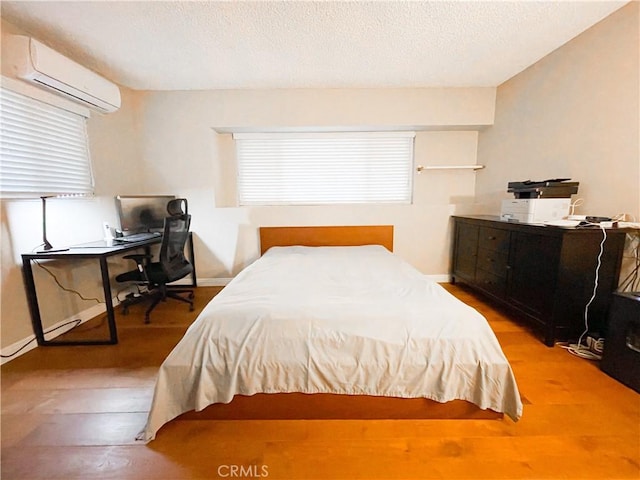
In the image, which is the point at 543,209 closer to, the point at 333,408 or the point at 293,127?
the point at 333,408

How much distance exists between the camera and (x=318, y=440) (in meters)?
1.23

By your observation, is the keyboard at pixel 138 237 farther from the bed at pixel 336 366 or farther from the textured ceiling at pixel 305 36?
the bed at pixel 336 366

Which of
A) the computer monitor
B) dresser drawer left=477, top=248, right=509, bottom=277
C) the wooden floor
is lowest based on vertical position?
the wooden floor

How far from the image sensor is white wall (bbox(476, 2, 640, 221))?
5.87 feet

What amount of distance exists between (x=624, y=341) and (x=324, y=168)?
9.96ft

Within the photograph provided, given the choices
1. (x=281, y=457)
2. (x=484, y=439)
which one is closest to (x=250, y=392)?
(x=281, y=457)

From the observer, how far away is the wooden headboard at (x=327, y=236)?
338 cm

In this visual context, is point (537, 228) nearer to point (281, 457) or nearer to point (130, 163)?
point (281, 457)

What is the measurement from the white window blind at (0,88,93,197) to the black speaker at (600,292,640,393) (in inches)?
164

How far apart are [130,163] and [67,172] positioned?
793 millimetres

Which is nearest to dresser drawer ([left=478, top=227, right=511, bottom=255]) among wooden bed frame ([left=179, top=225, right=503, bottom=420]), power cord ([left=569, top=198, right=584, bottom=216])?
power cord ([left=569, top=198, right=584, bottom=216])

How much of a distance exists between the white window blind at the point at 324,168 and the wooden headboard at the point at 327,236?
0.40m

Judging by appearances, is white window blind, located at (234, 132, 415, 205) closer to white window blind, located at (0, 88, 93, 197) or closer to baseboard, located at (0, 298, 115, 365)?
white window blind, located at (0, 88, 93, 197)

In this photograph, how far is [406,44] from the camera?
7.06 feet
